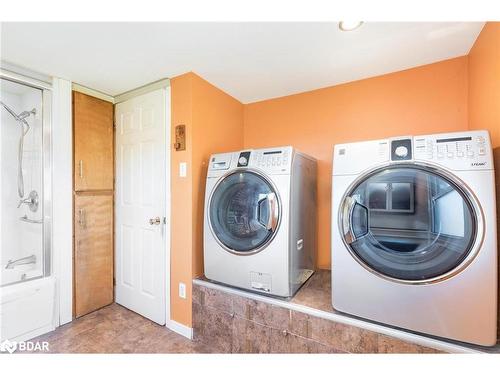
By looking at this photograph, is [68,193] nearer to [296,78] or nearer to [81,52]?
[81,52]

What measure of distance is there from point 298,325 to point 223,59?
1.84 metres

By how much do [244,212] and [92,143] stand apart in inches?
66.0

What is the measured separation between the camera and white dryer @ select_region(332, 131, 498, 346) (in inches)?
36.5

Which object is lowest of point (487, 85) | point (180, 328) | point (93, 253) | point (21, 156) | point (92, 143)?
point (180, 328)

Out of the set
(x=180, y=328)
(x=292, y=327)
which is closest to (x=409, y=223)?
(x=292, y=327)

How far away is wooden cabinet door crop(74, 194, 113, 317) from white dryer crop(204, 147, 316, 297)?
1247 millimetres

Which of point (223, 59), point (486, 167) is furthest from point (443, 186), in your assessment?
point (223, 59)

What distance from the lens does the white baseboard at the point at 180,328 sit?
5.56 ft

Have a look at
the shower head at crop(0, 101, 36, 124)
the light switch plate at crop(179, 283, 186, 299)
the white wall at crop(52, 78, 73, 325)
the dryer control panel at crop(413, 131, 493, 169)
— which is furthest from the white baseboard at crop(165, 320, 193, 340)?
the shower head at crop(0, 101, 36, 124)

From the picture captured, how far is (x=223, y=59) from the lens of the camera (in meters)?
1.60

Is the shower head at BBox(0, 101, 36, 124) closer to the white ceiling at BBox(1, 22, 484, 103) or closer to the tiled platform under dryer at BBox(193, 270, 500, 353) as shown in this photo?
the white ceiling at BBox(1, 22, 484, 103)

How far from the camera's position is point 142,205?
2016mm

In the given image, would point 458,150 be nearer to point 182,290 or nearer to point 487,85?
point 487,85

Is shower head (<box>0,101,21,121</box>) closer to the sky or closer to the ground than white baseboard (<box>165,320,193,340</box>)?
closer to the sky
